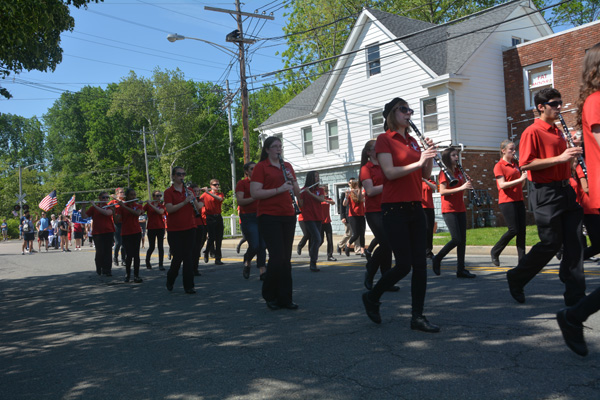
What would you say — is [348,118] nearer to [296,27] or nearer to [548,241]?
[296,27]

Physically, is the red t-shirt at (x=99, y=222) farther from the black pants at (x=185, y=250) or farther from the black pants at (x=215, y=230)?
the black pants at (x=185, y=250)

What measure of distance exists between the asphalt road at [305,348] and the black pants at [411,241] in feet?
1.33

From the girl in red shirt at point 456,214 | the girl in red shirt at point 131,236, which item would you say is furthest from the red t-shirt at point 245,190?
the girl in red shirt at point 456,214

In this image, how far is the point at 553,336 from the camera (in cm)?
456

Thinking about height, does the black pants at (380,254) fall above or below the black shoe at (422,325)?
above

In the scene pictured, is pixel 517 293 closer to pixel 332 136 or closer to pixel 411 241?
pixel 411 241

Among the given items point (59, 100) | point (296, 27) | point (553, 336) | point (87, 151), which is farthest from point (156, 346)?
point (59, 100)

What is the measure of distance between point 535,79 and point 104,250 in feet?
61.2

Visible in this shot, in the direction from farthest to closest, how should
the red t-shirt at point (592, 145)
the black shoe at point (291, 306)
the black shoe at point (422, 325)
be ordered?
the black shoe at point (291, 306), the black shoe at point (422, 325), the red t-shirt at point (592, 145)

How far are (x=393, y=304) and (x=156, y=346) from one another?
8.90 feet

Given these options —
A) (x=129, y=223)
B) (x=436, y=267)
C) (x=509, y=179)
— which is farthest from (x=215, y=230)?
(x=509, y=179)

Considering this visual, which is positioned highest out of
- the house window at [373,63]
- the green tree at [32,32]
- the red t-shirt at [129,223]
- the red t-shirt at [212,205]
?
the house window at [373,63]

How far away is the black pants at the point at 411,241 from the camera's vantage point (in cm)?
498

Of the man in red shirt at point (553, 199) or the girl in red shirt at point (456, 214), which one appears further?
the girl in red shirt at point (456, 214)
